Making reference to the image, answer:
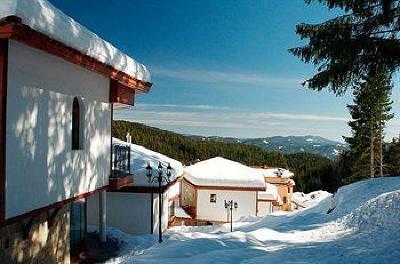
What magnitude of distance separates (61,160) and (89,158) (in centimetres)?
172

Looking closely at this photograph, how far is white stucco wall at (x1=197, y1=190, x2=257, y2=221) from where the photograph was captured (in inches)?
1230

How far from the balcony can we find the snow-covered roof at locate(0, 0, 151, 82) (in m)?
3.17

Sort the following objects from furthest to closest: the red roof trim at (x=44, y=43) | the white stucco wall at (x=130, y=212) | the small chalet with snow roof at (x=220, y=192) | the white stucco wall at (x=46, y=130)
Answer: the small chalet with snow roof at (x=220, y=192) < the white stucco wall at (x=130, y=212) < the white stucco wall at (x=46, y=130) < the red roof trim at (x=44, y=43)

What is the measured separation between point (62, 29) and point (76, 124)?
3.40 m

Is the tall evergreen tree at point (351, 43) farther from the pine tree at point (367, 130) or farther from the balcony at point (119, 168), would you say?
→ the pine tree at point (367, 130)

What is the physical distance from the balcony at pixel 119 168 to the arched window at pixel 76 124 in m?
2.44

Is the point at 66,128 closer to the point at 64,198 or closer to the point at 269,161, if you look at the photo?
the point at 64,198

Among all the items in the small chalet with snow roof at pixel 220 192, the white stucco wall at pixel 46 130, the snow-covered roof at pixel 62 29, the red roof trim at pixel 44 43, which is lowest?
the small chalet with snow roof at pixel 220 192

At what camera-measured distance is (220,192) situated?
31672mm

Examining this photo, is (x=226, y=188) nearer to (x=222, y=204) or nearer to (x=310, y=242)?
(x=222, y=204)

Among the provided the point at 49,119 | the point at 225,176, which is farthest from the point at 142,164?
the point at 225,176

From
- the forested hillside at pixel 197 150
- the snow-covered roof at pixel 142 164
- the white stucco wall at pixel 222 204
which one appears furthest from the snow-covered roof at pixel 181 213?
the forested hillside at pixel 197 150

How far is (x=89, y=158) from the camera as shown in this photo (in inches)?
419

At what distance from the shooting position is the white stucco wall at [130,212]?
18422 mm
